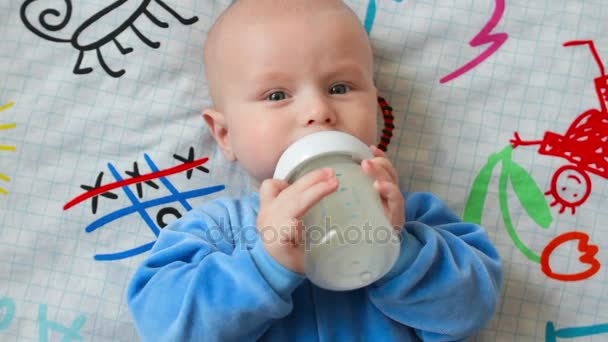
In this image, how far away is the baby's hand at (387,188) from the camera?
0.84 meters

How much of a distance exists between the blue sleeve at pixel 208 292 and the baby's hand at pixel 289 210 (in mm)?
19

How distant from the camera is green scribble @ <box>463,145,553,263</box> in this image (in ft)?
3.89

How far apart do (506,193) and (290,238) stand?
517mm

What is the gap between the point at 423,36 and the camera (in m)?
1.24

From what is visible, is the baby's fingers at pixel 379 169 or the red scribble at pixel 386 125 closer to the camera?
the baby's fingers at pixel 379 169

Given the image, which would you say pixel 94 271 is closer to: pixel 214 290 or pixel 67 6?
pixel 214 290

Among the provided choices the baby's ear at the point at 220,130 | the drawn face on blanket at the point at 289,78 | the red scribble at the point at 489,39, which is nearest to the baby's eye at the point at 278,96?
the drawn face on blanket at the point at 289,78

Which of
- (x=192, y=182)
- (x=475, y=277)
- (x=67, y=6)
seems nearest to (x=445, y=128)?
(x=475, y=277)

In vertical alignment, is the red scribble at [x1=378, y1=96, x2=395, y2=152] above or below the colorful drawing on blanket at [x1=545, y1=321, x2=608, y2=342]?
above

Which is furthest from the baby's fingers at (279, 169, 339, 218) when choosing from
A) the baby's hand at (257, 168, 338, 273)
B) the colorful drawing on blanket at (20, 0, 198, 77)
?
the colorful drawing on blanket at (20, 0, 198, 77)

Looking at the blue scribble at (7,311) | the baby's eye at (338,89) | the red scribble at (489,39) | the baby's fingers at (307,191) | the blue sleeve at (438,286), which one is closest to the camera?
the baby's fingers at (307,191)

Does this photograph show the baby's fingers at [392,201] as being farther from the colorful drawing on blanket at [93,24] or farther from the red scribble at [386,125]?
the colorful drawing on blanket at [93,24]

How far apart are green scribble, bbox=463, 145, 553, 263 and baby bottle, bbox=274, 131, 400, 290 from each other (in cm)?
38

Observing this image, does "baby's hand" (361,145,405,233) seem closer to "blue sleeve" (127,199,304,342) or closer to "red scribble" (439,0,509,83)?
"blue sleeve" (127,199,304,342)
